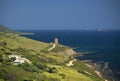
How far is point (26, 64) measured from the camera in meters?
93.8

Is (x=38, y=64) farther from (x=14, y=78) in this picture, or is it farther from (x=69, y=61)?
(x=69, y=61)

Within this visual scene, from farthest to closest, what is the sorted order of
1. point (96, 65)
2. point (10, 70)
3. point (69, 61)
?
point (96, 65)
point (69, 61)
point (10, 70)

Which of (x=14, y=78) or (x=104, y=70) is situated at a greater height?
(x=14, y=78)

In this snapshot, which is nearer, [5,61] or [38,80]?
[38,80]

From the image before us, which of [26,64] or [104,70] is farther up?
[26,64]

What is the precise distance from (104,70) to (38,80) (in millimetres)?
66462

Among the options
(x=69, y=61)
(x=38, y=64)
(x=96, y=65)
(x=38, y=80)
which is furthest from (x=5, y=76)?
(x=96, y=65)

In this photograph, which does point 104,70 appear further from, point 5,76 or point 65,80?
point 5,76

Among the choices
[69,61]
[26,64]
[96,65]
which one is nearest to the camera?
[26,64]

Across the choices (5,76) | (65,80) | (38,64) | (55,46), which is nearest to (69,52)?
(55,46)

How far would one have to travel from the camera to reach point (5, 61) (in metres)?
94.2

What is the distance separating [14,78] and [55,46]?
119m

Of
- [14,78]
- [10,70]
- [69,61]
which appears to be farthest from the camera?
[69,61]

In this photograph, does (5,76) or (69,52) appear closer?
(5,76)
